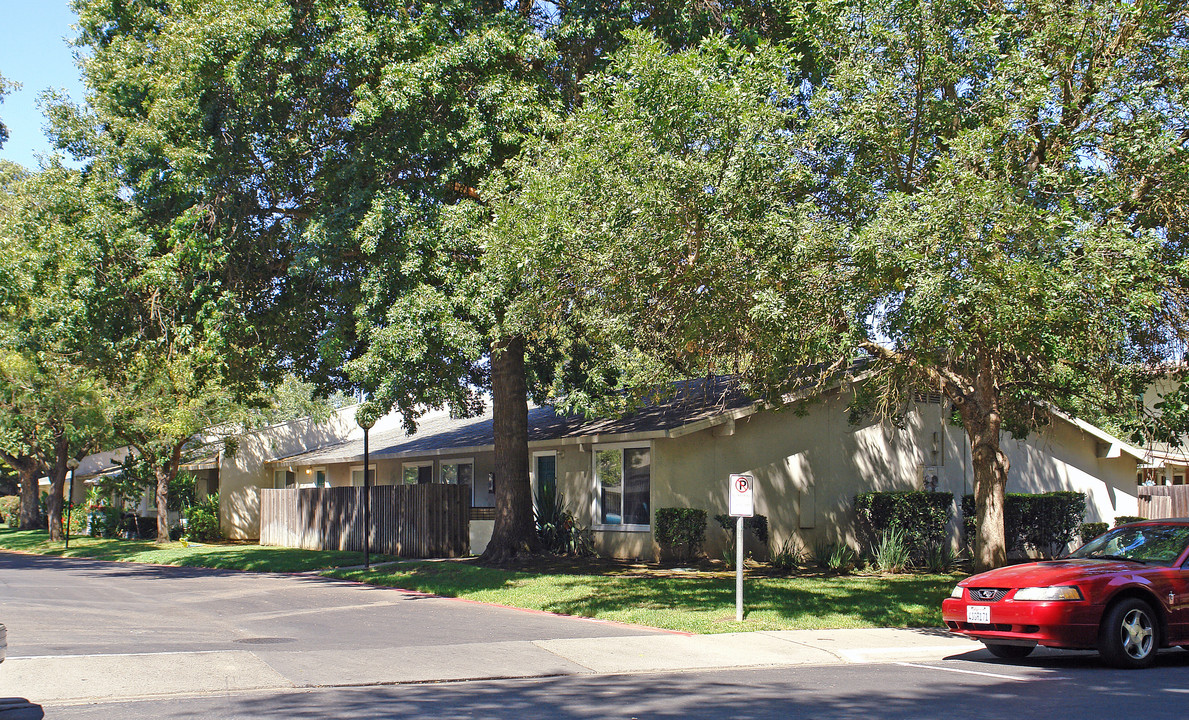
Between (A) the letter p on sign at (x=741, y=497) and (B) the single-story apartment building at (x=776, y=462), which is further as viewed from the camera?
(B) the single-story apartment building at (x=776, y=462)

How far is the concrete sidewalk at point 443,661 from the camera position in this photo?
8664 millimetres

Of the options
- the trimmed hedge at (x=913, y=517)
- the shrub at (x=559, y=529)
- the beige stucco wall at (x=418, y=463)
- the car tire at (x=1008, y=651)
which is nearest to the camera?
the car tire at (x=1008, y=651)

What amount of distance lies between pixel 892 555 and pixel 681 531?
4.24m

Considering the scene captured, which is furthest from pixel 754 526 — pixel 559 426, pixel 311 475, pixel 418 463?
pixel 311 475

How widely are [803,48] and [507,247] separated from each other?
21.8 feet

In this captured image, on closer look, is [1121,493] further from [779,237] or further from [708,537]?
[779,237]

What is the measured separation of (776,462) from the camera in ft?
70.3

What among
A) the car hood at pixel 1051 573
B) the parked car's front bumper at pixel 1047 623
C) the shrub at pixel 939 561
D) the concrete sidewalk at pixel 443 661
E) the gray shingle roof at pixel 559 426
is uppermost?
the gray shingle roof at pixel 559 426

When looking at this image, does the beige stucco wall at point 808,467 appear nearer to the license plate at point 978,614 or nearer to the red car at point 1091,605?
the red car at point 1091,605

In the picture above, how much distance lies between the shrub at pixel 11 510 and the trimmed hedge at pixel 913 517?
5137 cm

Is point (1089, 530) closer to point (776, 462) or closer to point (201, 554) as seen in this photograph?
point (776, 462)

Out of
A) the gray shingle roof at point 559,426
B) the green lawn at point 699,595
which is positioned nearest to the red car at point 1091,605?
the green lawn at point 699,595

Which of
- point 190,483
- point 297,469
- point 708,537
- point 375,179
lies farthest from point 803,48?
point 190,483

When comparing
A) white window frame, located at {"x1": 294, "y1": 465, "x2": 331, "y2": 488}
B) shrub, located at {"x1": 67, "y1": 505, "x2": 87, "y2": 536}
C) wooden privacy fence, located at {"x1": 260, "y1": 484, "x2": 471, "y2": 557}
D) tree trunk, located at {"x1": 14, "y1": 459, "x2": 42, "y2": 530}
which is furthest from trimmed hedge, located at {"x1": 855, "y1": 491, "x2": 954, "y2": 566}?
tree trunk, located at {"x1": 14, "y1": 459, "x2": 42, "y2": 530}
